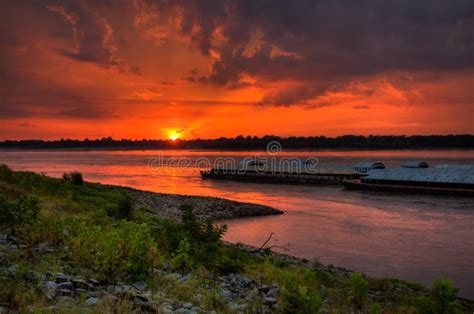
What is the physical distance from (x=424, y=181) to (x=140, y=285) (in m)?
→ 57.5

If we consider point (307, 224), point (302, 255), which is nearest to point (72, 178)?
point (307, 224)

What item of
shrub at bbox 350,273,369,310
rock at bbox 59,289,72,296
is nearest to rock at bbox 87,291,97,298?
rock at bbox 59,289,72,296

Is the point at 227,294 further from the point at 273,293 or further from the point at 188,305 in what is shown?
the point at 188,305

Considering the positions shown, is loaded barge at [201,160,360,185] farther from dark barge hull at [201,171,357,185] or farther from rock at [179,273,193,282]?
rock at [179,273,193,282]

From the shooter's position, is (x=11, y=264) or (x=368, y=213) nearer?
(x=11, y=264)

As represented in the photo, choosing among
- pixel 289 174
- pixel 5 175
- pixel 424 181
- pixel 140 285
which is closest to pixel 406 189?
pixel 424 181

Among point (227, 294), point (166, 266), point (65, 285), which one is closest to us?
point (65, 285)

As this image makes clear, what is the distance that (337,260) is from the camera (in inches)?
907

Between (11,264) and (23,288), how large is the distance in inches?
84.1

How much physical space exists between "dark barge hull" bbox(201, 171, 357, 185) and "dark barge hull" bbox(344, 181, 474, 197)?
22.5 ft

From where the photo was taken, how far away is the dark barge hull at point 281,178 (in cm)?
7856

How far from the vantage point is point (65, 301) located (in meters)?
7.55

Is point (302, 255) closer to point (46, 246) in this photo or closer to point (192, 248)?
point (192, 248)

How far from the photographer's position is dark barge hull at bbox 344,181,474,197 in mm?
54188
